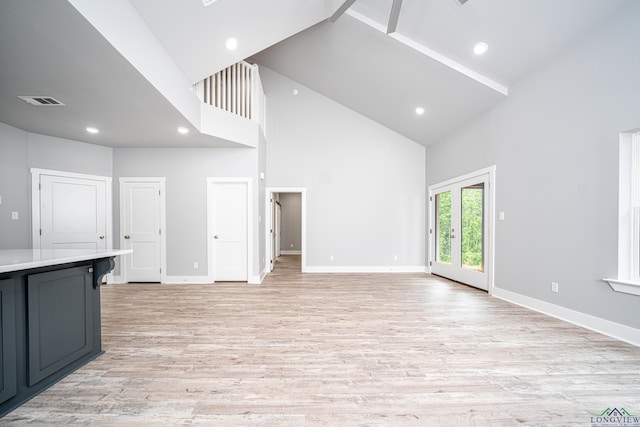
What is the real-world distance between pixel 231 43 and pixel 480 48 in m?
3.47

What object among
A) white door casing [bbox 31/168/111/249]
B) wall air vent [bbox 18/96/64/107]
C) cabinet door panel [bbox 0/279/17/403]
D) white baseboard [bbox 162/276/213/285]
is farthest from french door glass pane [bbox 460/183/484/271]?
white door casing [bbox 31/168/111/249]

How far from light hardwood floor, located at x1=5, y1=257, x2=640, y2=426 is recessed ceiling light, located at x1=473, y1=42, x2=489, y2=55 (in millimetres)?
3568

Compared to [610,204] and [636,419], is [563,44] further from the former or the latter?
[636,419]

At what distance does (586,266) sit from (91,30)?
5.10m

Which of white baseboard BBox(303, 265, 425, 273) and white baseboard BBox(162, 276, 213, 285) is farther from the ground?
white baseboard BBox(162, 276, 213, 285)

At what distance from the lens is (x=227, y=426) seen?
1.60m

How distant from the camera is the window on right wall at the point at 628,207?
271cm

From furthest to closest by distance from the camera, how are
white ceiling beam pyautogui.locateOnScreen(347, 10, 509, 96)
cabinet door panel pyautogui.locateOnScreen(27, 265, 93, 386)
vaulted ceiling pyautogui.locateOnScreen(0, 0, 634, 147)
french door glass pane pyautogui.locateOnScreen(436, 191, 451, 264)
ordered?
french door glass pane pyautogui.locateOnScreen(436, 191, 451, 264), white ceiling beam pyautogui.locateOnScreen(347, 10, 509, 96), vaulted ceiling pyautogui.locateOnScreen(0, 0, 634, 147), cabinet door panel pyautogui.locateOnScreen(27, 265, 93, 386)

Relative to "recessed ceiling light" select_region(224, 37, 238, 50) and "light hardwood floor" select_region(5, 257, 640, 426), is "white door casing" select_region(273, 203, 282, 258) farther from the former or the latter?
"recessed ceiling light" select_region(224, 37, 238, 50)

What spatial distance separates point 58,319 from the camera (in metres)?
2.12

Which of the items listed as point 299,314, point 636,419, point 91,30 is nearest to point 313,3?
point 91,30

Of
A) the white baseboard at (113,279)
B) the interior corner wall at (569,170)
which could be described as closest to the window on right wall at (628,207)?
the interior corner wall at (569,170)

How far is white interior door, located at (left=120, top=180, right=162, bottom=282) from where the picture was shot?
17.5 feet

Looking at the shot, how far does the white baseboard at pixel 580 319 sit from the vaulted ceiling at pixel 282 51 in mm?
3055
